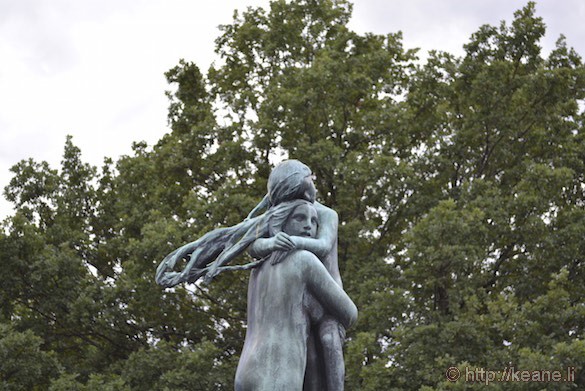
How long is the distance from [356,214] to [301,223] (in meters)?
12.8

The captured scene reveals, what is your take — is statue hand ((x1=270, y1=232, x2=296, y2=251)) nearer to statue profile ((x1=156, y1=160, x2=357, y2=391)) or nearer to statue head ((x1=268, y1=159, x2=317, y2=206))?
statue profile ((x1=156, y1=160, x2=357, y2=391))

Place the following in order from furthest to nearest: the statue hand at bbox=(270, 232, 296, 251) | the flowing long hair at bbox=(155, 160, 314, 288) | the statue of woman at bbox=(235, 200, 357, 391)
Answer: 1. the flowing long hair at bbox=(155, 160, 314, 288)
2. the statue hand at bbox=(270, 232, 296, 251)
3. the statue of woman at bbox=(235, 200, 357, 391)

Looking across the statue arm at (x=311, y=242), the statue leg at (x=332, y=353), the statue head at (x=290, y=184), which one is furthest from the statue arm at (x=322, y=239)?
the statue leg at (x=332, y=353)

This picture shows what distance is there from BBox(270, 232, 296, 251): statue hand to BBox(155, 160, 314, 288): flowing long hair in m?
0.16

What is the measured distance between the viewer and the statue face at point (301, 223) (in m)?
6.73

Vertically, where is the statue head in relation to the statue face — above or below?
above

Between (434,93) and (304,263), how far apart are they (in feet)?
51.1

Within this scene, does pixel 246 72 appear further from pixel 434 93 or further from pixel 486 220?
pixel 486 220

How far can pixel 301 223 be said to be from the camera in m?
6.74

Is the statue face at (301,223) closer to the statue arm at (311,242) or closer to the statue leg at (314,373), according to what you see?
the statue arm at (311,242)

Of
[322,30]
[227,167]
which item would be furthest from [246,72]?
[227,167]

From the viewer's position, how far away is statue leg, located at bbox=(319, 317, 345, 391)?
6.38m

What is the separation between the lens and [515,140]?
20.5 m

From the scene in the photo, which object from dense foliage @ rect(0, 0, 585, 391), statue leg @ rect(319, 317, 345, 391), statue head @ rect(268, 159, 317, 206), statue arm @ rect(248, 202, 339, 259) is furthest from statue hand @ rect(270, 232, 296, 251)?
dense foliage @ rect(0, 0, 585, 391)
